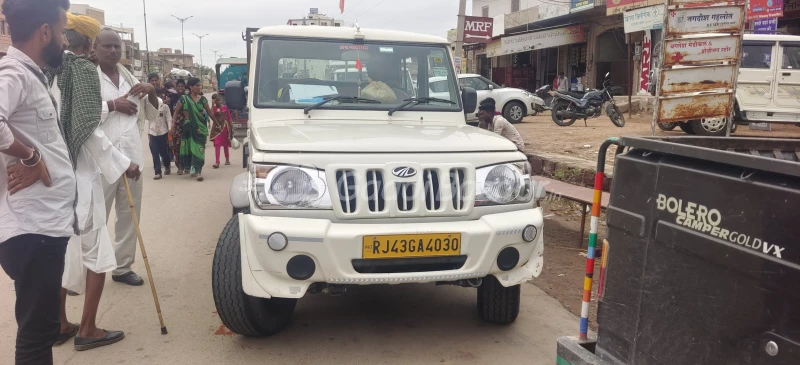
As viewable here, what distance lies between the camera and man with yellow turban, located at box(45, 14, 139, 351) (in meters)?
3.06

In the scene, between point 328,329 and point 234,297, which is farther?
point 328,329

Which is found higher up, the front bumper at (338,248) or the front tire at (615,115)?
the front tire at (615,115)

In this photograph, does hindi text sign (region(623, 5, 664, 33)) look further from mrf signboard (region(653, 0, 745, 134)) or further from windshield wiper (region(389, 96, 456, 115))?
windshield wiper (region(389, 96, 456, 115))

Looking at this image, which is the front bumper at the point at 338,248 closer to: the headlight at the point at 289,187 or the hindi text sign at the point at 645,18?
the headlight at the point at 289,187

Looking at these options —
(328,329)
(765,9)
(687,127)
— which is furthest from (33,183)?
(765,9)

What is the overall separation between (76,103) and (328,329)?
189 centimetres

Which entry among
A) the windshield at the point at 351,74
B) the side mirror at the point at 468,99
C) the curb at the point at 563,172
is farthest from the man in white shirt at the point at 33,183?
the curb at the point at 563,172

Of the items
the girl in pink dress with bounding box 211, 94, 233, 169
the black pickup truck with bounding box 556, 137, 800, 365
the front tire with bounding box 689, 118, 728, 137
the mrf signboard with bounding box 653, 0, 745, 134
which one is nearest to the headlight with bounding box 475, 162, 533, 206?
the black pickup truck with bounding box 556, 137, 800, 365

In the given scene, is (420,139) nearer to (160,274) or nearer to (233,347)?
(233,347)

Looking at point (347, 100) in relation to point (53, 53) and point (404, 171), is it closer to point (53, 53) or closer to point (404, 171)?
point (404, 171)

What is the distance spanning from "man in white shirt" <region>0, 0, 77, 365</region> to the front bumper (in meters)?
0.84

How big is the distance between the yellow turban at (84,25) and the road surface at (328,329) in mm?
1784

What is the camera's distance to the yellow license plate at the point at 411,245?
303 centimetres

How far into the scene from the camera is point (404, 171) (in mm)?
3125
